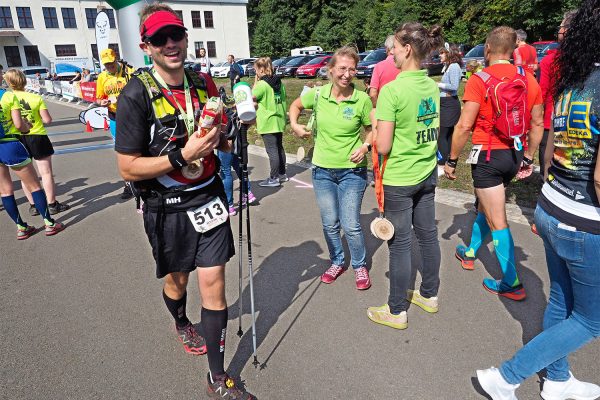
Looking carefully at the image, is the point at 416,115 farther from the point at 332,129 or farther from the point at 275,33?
the point at 275,33

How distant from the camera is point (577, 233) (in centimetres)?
190

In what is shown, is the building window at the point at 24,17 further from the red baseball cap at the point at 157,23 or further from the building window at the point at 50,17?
the red baseball cap at the point at 157,23

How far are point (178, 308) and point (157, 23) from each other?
69.9 inches

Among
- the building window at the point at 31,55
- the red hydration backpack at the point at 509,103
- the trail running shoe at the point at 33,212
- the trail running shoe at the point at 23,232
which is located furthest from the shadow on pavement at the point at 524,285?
the building window at the point at 31,55

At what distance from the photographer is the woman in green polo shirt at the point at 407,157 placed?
259 cm

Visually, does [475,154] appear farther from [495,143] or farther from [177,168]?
[177,168]

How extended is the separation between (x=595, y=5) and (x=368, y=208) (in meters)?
3.90

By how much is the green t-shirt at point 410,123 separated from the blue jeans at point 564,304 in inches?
33.0

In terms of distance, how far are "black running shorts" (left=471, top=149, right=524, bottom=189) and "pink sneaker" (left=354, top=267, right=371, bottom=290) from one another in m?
1.19

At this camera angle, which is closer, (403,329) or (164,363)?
(164,363)

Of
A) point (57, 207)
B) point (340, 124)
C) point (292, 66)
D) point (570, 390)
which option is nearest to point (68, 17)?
point (292, 66)

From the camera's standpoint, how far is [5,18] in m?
46.4

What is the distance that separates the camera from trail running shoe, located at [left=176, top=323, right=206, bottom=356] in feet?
9.52

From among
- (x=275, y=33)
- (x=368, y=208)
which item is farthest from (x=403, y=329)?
(x=275, y=33)
